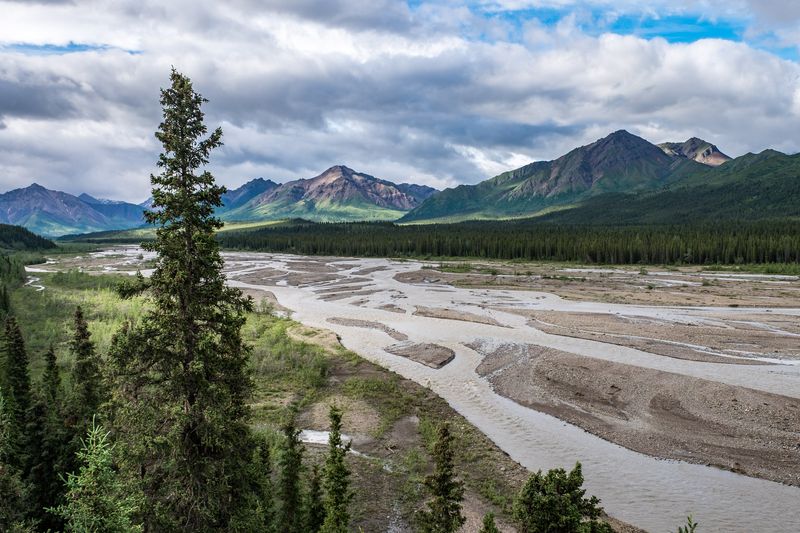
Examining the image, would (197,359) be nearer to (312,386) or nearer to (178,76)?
(178,76)

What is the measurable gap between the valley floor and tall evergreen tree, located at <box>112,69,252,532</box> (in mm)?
15323

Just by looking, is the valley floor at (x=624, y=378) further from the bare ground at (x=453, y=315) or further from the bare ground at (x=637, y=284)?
the bare ground at (x=637, y=284)

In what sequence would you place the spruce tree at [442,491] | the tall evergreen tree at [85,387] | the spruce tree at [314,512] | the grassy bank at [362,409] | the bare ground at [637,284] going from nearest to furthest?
1. the spruce tree at [442,491]
2. the spruce tree at [314,512]
3. the tall evergreen tree at [85,387]
4. the grassy bank at [362,409]
5. the bare ground at [637,284]

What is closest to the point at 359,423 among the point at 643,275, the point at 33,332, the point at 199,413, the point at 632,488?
the point at 632,488

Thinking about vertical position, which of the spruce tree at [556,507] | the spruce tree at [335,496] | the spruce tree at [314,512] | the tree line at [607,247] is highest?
the tree line at [607,247]

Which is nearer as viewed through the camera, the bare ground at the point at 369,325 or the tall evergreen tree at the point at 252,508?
the tall evergreen tree at the point at 252,508

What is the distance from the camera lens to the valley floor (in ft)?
73.4

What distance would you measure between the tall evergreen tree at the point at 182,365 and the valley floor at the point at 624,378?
15.3 metres

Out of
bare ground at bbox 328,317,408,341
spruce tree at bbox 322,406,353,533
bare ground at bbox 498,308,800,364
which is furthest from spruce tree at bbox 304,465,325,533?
bare ground at bbox 498,308,800,364

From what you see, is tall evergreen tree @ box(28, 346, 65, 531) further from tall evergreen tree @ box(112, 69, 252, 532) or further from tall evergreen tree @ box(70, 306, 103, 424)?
tall evergreen tree @ box(112, 69, 252, 532)

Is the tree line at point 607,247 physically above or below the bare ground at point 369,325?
above

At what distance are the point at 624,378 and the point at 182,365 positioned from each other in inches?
1304

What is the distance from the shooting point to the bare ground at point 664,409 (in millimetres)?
24984

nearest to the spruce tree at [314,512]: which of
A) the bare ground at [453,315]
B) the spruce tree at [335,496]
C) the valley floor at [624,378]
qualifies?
the spruce tree at [335,496]
